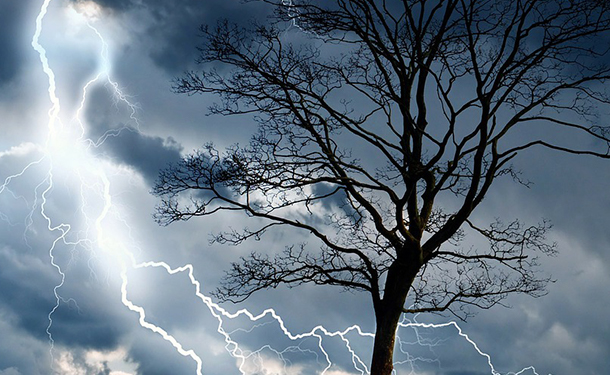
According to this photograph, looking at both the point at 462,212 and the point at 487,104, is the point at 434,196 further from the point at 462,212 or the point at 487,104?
the point at 487,104

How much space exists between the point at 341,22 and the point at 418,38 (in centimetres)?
128

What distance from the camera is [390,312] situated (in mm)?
8906

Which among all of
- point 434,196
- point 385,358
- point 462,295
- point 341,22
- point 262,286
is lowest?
point 385,358

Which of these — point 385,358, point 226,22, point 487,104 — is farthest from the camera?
point 226,22

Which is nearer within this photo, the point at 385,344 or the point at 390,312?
the point at 385,344

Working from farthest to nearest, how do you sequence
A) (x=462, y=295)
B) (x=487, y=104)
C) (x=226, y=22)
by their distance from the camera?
(x=462, y=295), (x=226, y=22), (x=487, y=104)

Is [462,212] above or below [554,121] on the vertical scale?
below

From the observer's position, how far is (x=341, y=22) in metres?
9.23

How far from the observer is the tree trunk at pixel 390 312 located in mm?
8641

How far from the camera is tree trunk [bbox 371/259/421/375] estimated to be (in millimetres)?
8641

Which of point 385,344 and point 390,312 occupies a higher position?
point 390,312

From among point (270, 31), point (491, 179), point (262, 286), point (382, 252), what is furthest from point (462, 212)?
point (270, 31)

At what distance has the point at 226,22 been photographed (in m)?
9.20

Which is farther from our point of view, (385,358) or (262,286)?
(262,286)
